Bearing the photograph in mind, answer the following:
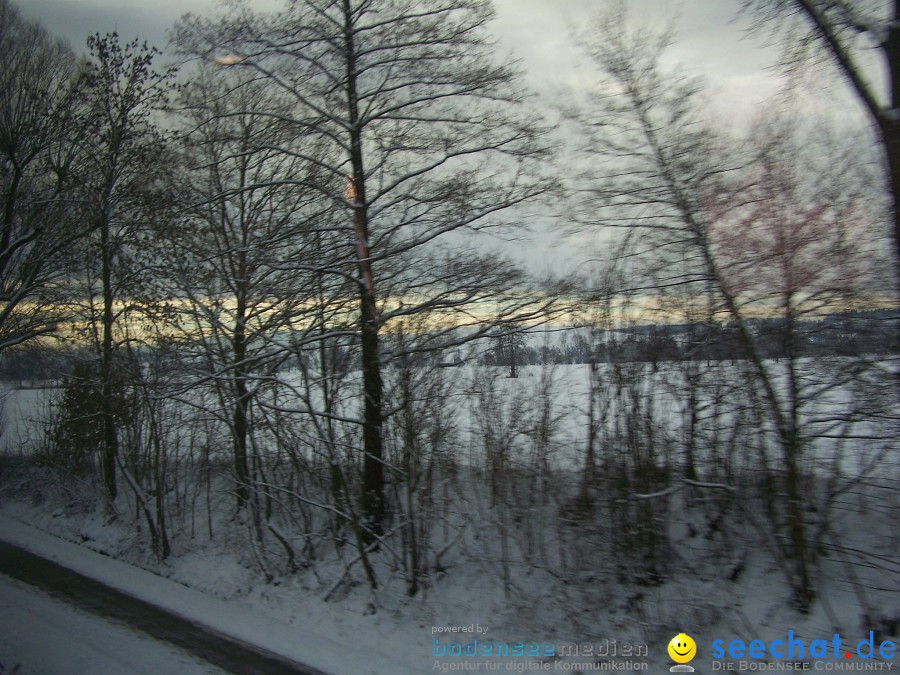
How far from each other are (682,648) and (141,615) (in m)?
6.95

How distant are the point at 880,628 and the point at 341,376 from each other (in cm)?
741

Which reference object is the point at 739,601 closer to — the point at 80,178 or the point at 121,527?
the point at 121,527

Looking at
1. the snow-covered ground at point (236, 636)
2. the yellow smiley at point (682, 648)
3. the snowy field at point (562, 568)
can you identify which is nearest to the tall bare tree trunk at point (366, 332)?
the snowy field at point (562, 568)

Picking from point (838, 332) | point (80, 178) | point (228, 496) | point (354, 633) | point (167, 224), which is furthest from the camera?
point (80, 178)

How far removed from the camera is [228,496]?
1114 centimetres

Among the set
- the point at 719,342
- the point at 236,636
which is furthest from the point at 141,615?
the point at 719,342

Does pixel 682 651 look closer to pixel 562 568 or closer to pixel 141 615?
pixel 562 568

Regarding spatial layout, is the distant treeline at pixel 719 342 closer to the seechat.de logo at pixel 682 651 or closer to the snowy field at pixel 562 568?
the snowy field at pixel 562 568

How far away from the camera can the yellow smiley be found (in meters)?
5.20

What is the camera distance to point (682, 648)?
5270mm

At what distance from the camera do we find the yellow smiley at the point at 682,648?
520 cm

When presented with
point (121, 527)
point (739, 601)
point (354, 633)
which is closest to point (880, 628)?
point (739, 601)

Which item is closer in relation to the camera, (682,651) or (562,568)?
(682,651)

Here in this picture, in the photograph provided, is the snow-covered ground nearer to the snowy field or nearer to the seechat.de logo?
the snowy field
